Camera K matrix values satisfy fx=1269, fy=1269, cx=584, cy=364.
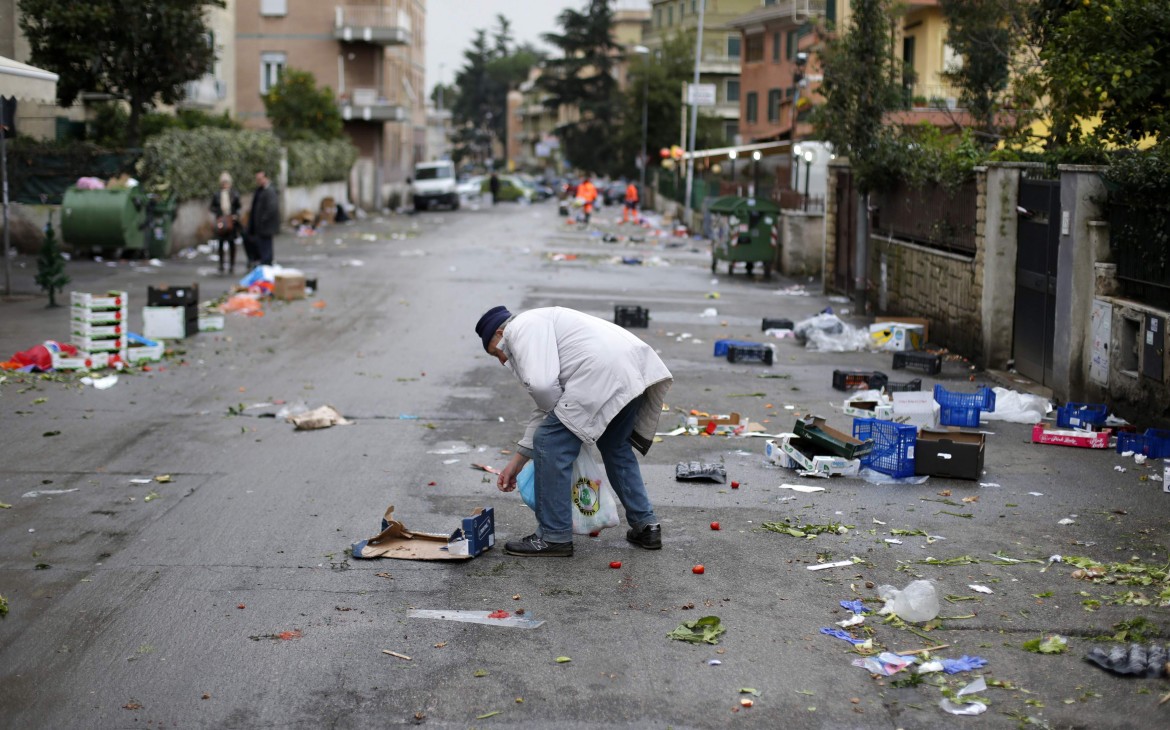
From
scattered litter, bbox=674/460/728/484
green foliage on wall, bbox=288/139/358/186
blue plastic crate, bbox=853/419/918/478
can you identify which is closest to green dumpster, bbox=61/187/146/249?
green foliage on wall, bbox=288/139/358/186

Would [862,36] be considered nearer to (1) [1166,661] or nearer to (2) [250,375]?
(2) [250,375]

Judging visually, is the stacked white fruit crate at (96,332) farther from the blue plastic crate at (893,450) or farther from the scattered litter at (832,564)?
the scattered litter at (832,564)

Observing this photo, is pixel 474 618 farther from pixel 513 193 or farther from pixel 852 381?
pixel 513 193

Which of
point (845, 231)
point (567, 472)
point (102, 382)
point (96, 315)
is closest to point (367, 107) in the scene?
point (845, 231)

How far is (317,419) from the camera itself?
10.7m

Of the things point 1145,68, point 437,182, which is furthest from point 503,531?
point 437,182

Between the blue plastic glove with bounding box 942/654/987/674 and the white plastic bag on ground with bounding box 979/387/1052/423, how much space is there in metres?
6.11

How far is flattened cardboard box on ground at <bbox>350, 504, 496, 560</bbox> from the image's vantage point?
6.84 metres

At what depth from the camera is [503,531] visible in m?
7.54

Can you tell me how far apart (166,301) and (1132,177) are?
11.1m

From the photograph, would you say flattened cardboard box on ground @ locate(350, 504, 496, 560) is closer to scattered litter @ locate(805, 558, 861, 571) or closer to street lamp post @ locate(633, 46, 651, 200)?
scattered litter @ locate(805, 558, 861, 571)

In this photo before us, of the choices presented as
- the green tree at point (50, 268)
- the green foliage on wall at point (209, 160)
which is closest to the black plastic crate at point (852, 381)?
the green tree at point (50, 268)

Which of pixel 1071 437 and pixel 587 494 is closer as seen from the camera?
pixel 587 494

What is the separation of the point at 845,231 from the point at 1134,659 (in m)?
18.7
